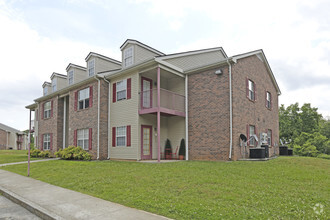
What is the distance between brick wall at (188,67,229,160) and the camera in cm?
1314

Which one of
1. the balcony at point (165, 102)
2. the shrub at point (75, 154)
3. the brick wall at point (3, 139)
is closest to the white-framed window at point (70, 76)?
the shrub at point (75, 154)

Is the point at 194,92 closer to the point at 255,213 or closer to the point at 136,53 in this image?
the point at 136,53

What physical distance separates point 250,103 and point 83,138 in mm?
11743

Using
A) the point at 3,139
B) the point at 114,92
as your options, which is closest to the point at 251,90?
the point at 114,92

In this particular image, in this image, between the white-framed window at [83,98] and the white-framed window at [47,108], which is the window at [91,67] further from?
the white-framed window at [47,108]

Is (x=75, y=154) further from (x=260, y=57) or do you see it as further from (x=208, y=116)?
(x=260, y=57)

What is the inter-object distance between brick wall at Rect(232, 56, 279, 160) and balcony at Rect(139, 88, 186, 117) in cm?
324

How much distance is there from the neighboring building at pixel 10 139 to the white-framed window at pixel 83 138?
43.7m

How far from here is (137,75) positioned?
14820mm

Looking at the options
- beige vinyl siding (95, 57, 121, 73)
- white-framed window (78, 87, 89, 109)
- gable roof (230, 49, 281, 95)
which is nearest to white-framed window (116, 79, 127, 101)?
white-framed window (78, 87, 89, 109)

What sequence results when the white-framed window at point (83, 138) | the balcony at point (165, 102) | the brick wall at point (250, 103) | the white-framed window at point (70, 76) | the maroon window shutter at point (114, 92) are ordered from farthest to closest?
the white-framed window at point (70, 76) → the white-framed window at point (83, 138) → the maroon window shutter at point (114, 92) → the balcony at point (165, 102) → the brick wall at point (250, 103)

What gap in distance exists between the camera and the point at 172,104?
1459 centimetres

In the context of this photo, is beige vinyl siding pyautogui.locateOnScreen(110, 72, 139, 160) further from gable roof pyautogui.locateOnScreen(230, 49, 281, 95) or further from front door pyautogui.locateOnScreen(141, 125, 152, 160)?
gable roof pyautogui.locateOnScreen(230, 49, 281, 95)

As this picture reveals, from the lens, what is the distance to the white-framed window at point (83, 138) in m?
17.3
